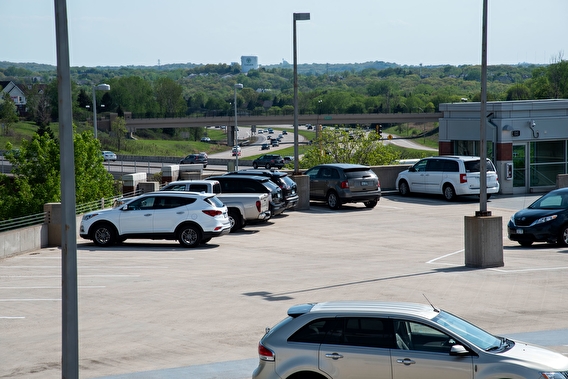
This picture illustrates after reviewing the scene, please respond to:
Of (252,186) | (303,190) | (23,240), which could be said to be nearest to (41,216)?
(23,240)

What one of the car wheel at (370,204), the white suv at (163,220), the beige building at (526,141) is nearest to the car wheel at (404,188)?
the car wheel at (370,204)

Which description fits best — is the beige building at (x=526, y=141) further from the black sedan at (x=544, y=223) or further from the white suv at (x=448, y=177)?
the black sedan at (x=544, y=223)

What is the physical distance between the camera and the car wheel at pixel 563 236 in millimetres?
21109

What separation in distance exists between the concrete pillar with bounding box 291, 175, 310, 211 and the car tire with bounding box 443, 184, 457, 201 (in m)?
5.71

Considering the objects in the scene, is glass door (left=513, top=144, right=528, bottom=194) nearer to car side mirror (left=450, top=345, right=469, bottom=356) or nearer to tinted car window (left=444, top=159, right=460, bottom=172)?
tinted car window (left=444, top=159, right=460, bottom=172)

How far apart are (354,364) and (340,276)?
9.05 m

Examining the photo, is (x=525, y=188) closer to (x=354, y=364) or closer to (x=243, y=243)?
(x=243, y=243)

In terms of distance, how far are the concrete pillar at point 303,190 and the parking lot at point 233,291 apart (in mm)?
4486

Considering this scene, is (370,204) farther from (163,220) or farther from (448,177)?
(163,220)

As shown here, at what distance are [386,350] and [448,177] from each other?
23.7 m

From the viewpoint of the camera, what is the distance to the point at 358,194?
29531 mm

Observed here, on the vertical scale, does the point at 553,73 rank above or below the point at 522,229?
above

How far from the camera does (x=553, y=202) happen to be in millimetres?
21672

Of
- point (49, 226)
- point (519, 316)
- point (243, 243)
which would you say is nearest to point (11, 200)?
point (49, 226)
